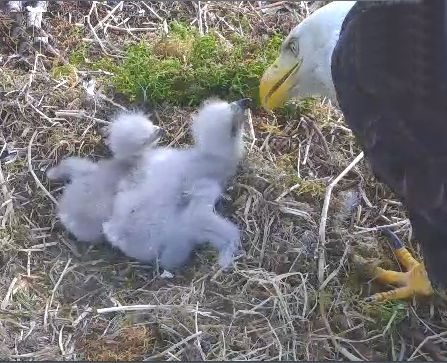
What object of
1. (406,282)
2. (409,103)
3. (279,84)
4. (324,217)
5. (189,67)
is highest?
(409,103)

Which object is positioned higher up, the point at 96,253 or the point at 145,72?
the point at 145,72

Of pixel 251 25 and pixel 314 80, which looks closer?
pixel 314 80

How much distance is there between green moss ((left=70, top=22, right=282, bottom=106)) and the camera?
337cm

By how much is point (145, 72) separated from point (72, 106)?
1.02 ft

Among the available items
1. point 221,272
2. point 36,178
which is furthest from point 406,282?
point 36,178

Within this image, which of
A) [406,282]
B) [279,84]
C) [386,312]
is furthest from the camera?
[279,84]

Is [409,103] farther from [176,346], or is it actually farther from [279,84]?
[176,346]

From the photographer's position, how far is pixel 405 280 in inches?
117

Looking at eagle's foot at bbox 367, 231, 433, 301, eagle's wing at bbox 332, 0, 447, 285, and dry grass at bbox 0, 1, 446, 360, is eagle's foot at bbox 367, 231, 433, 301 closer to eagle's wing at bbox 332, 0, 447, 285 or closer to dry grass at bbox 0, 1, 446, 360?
dry grass at bbox 0, 1, 446, 360

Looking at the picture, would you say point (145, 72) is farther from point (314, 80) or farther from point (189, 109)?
point (314, 80)

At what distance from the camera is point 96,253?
297cm

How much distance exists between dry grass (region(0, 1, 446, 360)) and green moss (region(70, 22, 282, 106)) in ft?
0.29

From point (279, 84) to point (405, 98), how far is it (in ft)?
2.15

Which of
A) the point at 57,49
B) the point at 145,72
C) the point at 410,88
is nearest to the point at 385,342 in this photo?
the point at 410,88
